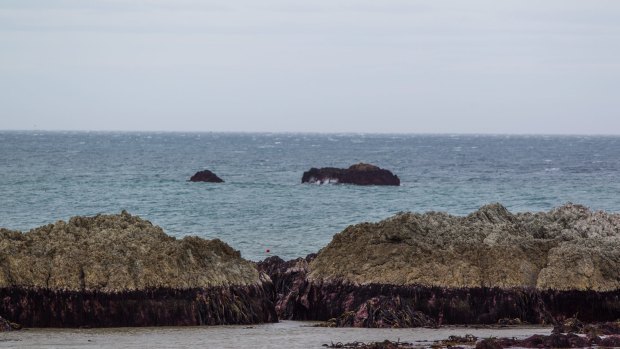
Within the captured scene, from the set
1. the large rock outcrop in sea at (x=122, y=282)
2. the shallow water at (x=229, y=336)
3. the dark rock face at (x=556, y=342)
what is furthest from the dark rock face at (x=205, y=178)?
the dark rock face at (x=556, y=342)

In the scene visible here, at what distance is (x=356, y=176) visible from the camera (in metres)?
79.2

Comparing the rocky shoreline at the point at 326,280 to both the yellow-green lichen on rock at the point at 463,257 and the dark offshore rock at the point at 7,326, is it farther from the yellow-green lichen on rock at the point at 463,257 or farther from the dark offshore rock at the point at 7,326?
the dark offshore rock at the point at 7,326

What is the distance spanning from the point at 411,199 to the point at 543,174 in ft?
107

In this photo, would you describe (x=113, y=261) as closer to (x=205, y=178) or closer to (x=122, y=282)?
(x=122, y=282)

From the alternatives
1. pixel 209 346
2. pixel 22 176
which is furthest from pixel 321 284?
pixel 22 176

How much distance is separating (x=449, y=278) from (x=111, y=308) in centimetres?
581

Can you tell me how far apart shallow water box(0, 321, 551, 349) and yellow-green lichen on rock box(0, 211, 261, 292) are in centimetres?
95

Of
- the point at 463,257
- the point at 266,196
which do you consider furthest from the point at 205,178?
the point at 463,257

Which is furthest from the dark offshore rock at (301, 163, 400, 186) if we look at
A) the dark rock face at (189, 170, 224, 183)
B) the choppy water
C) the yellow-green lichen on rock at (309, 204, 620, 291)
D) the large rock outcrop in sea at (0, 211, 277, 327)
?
the large rock outcrop in sea at (0, 211, 277, 327)

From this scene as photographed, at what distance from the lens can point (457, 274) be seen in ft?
65.4

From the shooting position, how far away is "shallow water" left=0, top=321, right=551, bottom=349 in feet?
53.7

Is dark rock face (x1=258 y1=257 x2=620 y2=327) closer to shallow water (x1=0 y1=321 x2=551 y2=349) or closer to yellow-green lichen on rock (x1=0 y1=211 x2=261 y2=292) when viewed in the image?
shallow water (x1=0 y1=321 x2=551 y2=349)

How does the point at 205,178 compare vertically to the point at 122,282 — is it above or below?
below

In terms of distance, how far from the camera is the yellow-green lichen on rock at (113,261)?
1884 cm
